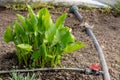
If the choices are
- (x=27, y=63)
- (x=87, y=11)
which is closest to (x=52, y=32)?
(x=27, y=63)

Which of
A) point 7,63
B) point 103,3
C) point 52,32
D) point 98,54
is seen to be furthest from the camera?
point 103,3

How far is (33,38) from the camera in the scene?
333cm

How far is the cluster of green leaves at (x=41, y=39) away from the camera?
3.20 m

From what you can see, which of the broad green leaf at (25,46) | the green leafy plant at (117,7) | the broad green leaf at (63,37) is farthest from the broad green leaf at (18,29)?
the green leafy plant at (117,7)

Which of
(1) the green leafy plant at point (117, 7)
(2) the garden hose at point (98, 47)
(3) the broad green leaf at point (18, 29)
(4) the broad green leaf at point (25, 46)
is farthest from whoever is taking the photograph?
(1) the green leafy plant at point (117, 7)

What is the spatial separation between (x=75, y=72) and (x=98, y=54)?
1.40 ft

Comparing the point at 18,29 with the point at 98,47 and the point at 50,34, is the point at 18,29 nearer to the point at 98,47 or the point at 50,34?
the point at 50,34

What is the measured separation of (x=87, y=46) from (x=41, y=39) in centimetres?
74

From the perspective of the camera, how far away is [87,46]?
12.8 feet

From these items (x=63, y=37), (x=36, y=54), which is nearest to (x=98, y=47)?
(x=63, y=37)

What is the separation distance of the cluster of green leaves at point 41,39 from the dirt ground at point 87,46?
0.15 m

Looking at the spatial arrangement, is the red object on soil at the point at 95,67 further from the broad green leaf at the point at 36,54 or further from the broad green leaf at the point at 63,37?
the broad green leaf at the point at 36,54

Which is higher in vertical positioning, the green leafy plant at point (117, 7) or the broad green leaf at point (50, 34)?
the broad green leaf at point (50, 34)

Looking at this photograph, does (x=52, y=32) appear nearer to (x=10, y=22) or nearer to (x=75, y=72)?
(x=75, y=72)
